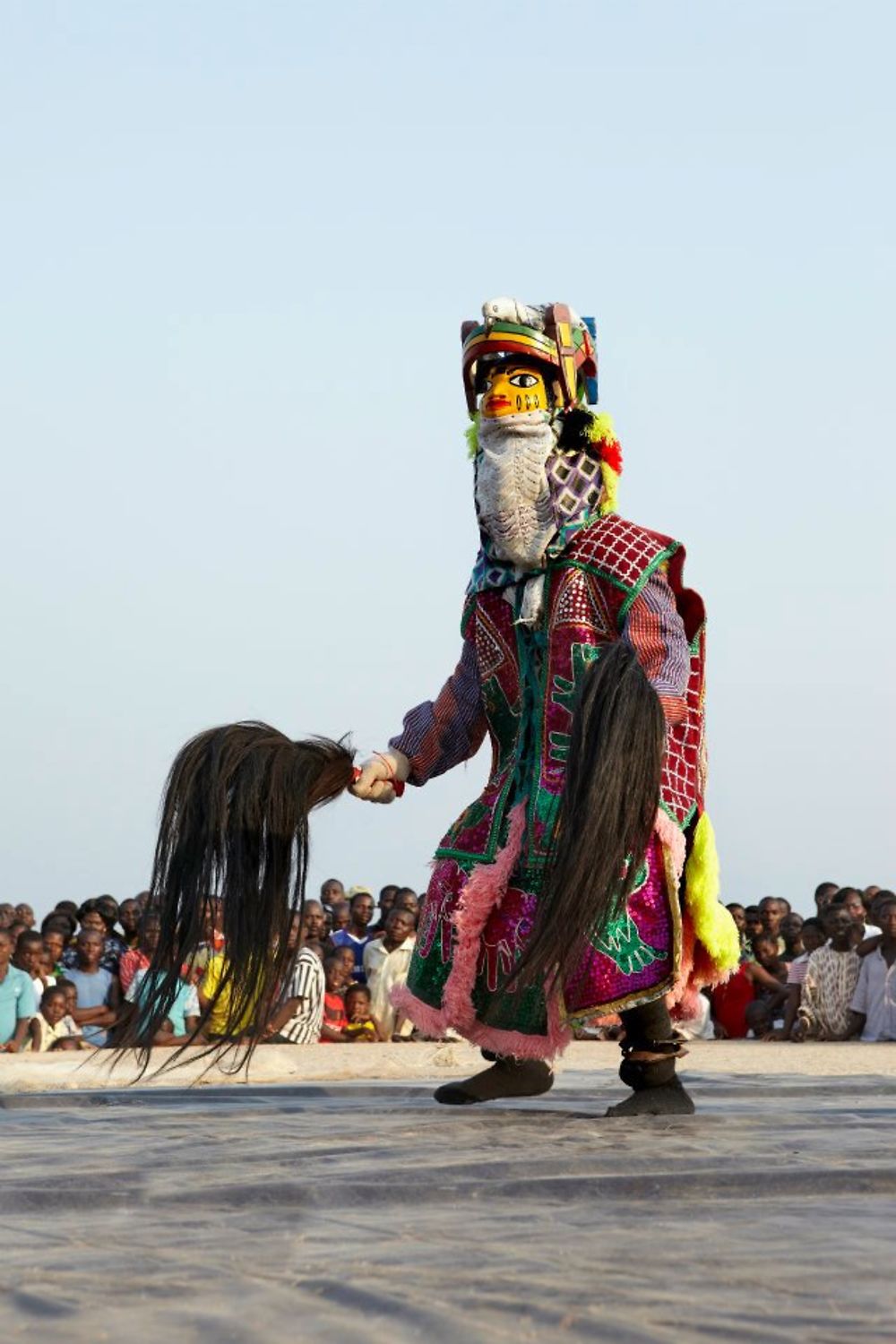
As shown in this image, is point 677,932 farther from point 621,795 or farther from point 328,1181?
point 328,1181

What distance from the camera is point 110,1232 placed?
268 cm

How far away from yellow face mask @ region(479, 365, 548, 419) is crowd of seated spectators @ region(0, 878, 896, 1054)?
552 cm

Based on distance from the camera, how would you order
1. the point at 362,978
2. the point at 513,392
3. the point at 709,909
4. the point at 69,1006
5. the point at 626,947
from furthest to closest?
the point at 362,978
the point at 69,1006
the point at 513,392
the point at 709,909
the point at 626,947

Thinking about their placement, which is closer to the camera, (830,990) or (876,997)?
(876,997)

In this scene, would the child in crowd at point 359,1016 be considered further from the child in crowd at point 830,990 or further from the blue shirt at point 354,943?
the child in crowd at point 830,990

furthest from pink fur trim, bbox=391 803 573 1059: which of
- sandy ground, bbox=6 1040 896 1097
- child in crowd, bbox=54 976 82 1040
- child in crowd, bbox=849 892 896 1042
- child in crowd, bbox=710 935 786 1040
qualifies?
child in crowd, bbox=710 935 786 1040

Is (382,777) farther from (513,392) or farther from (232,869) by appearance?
(513,392)

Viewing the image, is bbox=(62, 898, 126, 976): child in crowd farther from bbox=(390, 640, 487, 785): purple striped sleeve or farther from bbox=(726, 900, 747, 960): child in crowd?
bbox=(390, 640, 487, 785): purple striped sleeve

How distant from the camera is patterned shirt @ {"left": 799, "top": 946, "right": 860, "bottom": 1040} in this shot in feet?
38.1

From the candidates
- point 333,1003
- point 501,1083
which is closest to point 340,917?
point 333,1003

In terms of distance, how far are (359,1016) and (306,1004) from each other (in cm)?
69

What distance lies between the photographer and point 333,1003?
11656 millimetres

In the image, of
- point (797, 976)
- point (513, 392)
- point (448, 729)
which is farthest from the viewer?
point (797, 976)

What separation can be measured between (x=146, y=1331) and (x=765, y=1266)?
765mm
